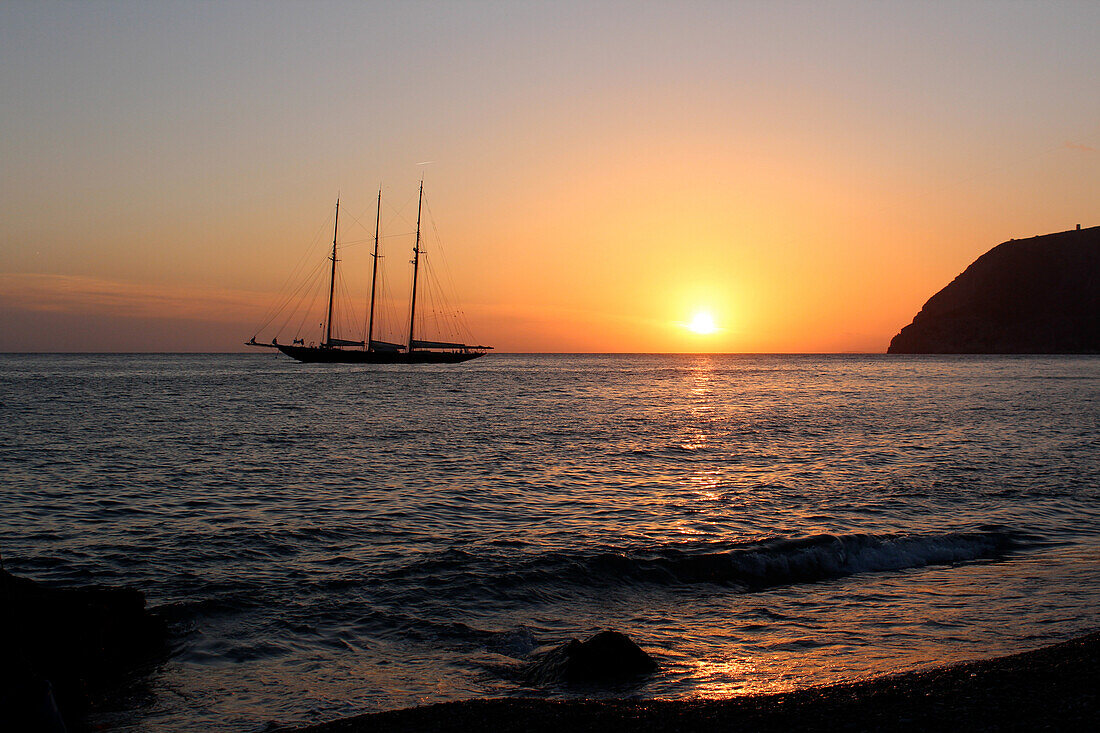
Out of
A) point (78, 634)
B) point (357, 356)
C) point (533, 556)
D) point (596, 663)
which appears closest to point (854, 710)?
point (596, 663)

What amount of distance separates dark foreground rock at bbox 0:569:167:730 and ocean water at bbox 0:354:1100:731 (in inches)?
14.9

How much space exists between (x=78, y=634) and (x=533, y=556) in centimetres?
662

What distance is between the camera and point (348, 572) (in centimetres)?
1153

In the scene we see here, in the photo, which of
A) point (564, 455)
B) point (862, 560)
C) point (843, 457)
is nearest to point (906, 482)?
point (843, 457)

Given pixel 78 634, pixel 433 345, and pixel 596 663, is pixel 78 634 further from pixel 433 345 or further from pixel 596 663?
pixel 433 345

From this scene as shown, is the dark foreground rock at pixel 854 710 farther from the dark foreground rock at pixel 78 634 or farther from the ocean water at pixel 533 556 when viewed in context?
the dark foreground rock at pixel 78 634

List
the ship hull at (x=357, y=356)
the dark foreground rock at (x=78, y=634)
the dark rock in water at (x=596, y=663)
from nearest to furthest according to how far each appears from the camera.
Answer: the dark foreground rock at (x=78, y=634) < the dark rock in water at (x=596, y=663) < the ship hull at (x=357, y=356)

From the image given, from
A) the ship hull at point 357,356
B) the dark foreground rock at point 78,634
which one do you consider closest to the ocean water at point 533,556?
the dark foreground rock at point 78,634

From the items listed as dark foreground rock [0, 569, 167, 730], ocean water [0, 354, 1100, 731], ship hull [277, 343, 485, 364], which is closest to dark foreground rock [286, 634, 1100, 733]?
ocean water [0, 354, 1100, 731]

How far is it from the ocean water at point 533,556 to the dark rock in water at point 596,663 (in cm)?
23

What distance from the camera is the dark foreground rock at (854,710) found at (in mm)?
5340

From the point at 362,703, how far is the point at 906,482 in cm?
1755

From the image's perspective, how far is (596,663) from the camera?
7398mm

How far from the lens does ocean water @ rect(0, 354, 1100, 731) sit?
780cm
